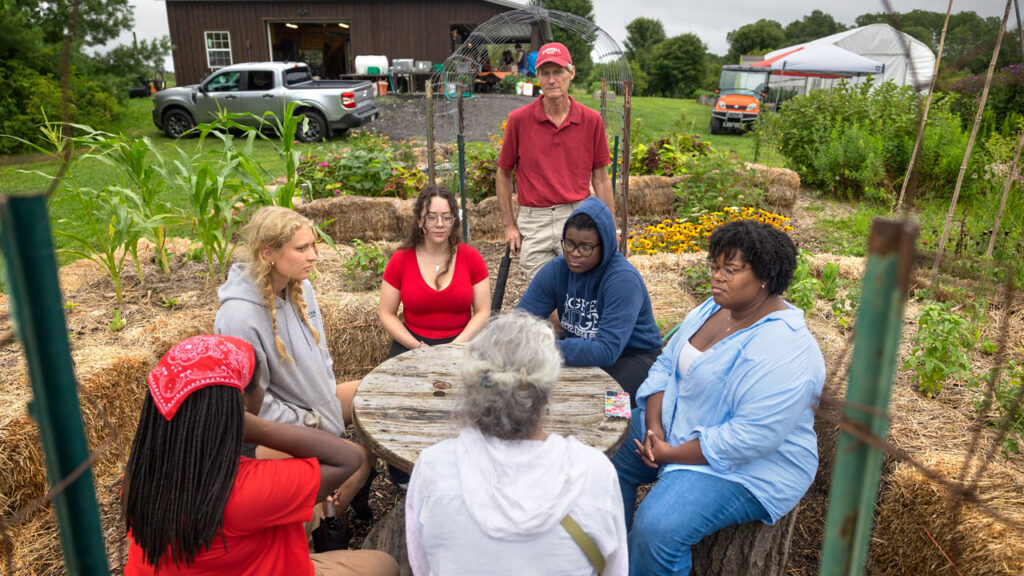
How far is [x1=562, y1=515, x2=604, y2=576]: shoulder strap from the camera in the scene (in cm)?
133

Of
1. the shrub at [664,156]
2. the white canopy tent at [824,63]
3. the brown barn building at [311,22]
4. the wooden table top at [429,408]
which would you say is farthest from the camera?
the brown barn building at [311,22]

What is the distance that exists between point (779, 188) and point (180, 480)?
681cm

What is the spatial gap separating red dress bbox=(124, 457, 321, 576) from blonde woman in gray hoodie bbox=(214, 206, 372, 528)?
651mm

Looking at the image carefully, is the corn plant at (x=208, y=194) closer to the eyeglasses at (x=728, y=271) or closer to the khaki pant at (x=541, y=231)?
the khaki pant at (x=541, y=231)

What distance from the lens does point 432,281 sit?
3.09 m

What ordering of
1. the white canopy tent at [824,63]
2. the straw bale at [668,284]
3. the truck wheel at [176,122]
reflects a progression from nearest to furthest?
1. the straw bale at [668,284]
2. the truck wheel at [176,122]
3. the white canopy tent at [824,63]

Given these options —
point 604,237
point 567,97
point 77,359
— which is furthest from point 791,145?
point 77,359

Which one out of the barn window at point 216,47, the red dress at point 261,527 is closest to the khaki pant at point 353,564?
the red dress at point 261,527

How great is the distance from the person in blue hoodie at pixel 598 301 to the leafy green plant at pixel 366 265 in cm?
184

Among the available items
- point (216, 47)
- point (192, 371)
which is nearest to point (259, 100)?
point (216, 47)

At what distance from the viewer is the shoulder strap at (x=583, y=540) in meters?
1.33

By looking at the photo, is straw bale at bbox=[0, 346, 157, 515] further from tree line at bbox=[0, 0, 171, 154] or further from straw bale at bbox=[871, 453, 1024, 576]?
tree line at bbox=[0, 0, 171, 154]

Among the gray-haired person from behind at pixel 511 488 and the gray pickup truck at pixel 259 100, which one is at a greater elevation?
the gray pickup truck at pixel 259 100

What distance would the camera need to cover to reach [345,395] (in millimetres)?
2773
